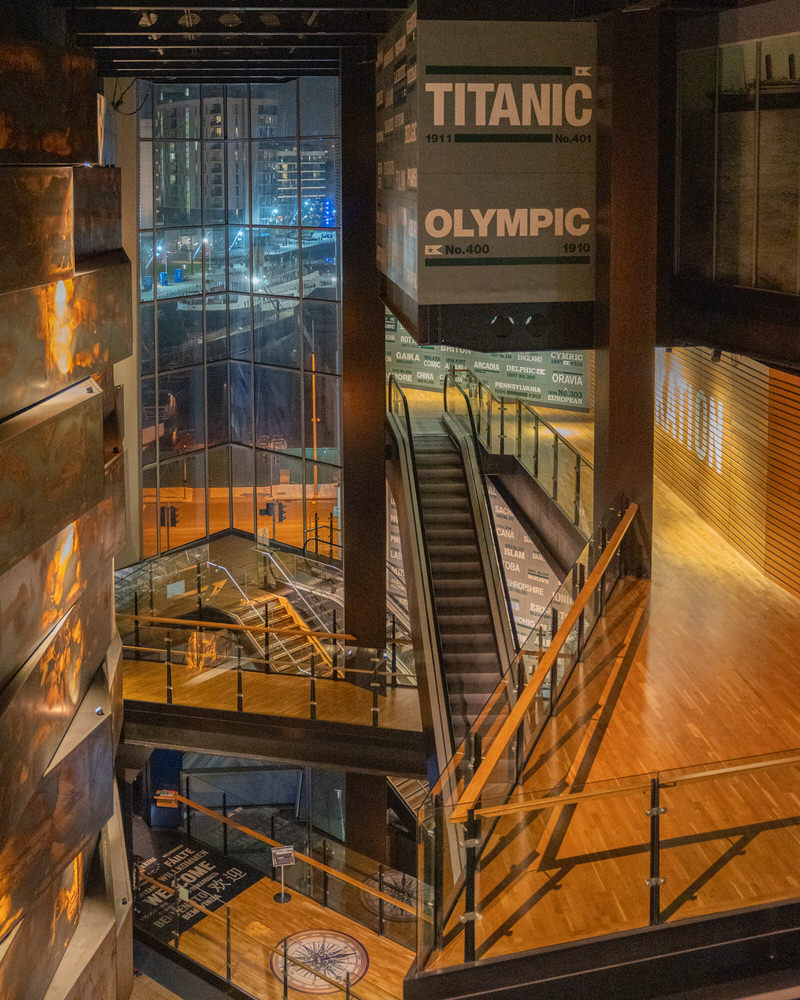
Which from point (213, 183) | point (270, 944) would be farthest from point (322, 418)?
point (270, 944)

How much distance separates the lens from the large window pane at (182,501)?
22.1 meters

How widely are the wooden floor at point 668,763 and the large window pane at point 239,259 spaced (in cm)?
1118

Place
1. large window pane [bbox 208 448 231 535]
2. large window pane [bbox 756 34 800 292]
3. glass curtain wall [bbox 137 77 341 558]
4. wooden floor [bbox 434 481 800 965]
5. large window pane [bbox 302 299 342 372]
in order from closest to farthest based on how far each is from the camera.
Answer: wooden floor [bbox 434 481 800 965]
large window pane [bbox 756 34 800 292]
glass curtain wall [bbox 137 77 341 558]
large window pane [bbox 302 299 342 372]
large window pane [bbox 208 448 231 535]

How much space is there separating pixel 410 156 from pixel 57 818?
707 centimetres

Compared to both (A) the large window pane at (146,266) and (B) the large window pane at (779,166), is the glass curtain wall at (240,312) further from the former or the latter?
(B) the large window pane at (779,166)

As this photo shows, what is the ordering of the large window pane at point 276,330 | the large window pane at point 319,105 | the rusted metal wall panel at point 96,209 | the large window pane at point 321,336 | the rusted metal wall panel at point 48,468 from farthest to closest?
the large window pane at point 276,330, the large window pane at point 321,336, the large window pane at point 319,105, the rusted metal wall panel at point 96,209, the rusted metal wall panel at point 48,468

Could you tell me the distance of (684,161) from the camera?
38.0 ft

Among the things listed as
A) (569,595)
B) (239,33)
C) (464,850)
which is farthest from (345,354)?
(464,850)

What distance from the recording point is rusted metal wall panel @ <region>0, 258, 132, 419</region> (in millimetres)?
6473

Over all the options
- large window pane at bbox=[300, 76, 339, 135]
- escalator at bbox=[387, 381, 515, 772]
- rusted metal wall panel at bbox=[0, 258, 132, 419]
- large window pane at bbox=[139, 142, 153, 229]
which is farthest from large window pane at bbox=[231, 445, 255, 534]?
rusted metal wall panel at bbox=[0, 258, 132, 419]

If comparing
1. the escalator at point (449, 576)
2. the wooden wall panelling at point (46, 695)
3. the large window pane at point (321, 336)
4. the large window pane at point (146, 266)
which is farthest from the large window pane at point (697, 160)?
the large window pane at point (146, 266)

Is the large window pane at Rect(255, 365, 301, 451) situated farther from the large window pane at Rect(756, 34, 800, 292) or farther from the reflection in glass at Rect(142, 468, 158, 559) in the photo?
the large window pane at Rect(756, 34, 800, 292)

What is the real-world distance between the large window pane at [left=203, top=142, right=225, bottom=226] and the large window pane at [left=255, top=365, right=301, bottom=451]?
2917 millimetres

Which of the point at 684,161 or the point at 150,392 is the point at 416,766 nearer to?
the point at 684,161
